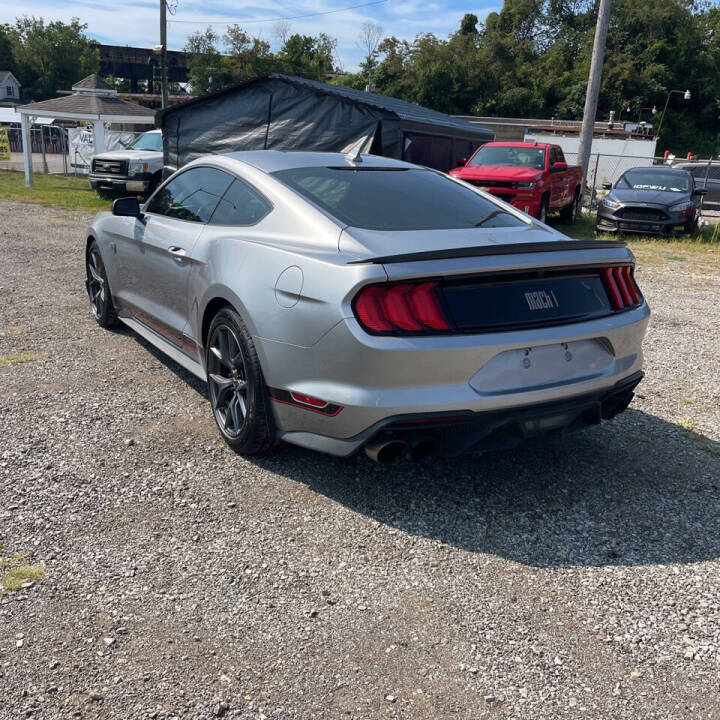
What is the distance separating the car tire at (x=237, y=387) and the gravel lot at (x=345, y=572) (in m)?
0.16

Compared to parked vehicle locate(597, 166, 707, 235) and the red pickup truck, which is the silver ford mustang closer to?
the red pickup truck

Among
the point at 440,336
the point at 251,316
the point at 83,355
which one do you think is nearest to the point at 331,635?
the point at 440,336

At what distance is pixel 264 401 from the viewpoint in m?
3.56

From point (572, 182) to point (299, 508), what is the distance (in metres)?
14.3

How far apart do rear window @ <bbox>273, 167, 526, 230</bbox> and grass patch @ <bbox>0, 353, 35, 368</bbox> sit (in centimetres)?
262

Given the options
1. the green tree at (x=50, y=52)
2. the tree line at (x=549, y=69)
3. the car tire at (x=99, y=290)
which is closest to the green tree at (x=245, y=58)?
the tree line at (x=549, y=69)

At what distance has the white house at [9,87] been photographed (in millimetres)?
84812

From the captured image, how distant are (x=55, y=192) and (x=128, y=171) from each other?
131 inches

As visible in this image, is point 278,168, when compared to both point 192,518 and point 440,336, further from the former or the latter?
point 192,518

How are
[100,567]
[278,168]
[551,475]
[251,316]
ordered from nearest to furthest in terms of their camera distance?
[100,567] < [251,316] < [551,475] < [278,168]

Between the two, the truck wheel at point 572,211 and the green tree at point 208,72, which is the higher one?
the green tree at point 208,72

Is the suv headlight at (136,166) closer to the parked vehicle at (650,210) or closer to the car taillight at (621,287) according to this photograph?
the parked vehicle at (650,210)

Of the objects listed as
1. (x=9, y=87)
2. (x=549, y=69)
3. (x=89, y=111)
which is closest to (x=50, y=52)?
(x=9, y=87)

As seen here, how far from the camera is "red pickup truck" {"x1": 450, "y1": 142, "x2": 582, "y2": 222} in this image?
13469 mm
